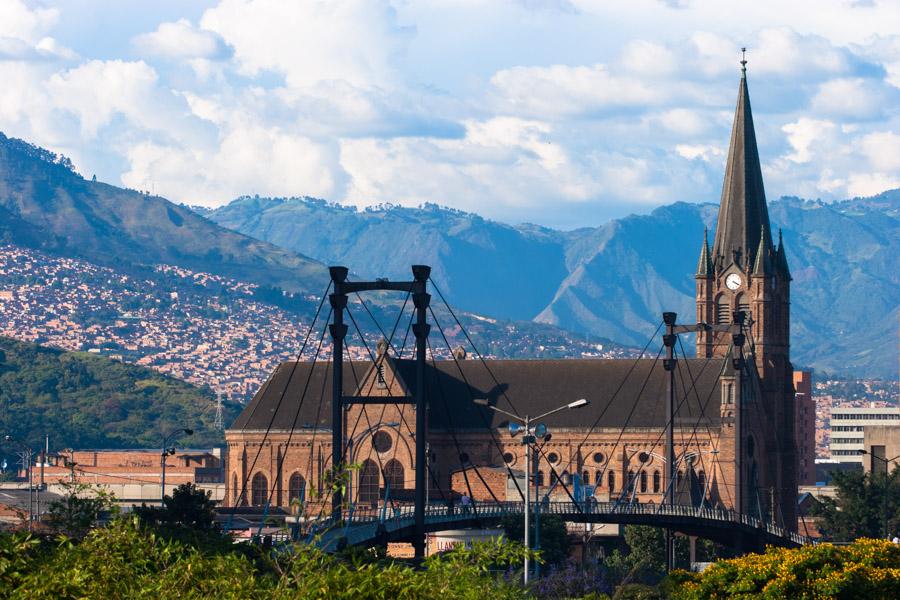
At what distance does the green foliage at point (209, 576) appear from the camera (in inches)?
1460

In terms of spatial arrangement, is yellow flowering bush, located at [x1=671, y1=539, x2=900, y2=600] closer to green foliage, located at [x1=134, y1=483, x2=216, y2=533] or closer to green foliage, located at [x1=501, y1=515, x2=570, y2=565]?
green foliage, located at [x1=134, y1=483, x2=216, y2=533]

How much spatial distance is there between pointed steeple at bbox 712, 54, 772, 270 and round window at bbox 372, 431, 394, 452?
26.3 m

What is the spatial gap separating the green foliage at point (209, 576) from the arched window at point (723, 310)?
102m

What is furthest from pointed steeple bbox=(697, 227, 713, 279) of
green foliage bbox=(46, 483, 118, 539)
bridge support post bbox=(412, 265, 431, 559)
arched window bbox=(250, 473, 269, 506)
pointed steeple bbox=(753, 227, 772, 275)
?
green foliage bbox=(46, 483, 118, 539)

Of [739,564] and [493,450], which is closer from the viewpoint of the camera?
[739,564]

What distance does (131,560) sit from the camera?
40.3m

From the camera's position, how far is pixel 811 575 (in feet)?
195

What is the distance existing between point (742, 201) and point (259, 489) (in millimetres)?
38301

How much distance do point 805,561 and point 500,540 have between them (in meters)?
22.5

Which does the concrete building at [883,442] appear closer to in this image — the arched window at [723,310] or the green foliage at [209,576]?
the arched window at [723,310]

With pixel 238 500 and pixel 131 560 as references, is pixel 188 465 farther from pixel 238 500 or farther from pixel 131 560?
pixel 131 560

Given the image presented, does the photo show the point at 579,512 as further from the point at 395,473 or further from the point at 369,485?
the point at 369,485

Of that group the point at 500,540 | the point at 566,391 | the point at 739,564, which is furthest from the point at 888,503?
the point at 500,540

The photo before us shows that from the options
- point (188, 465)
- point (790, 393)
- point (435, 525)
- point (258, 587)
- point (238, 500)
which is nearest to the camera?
point (258, 587)
